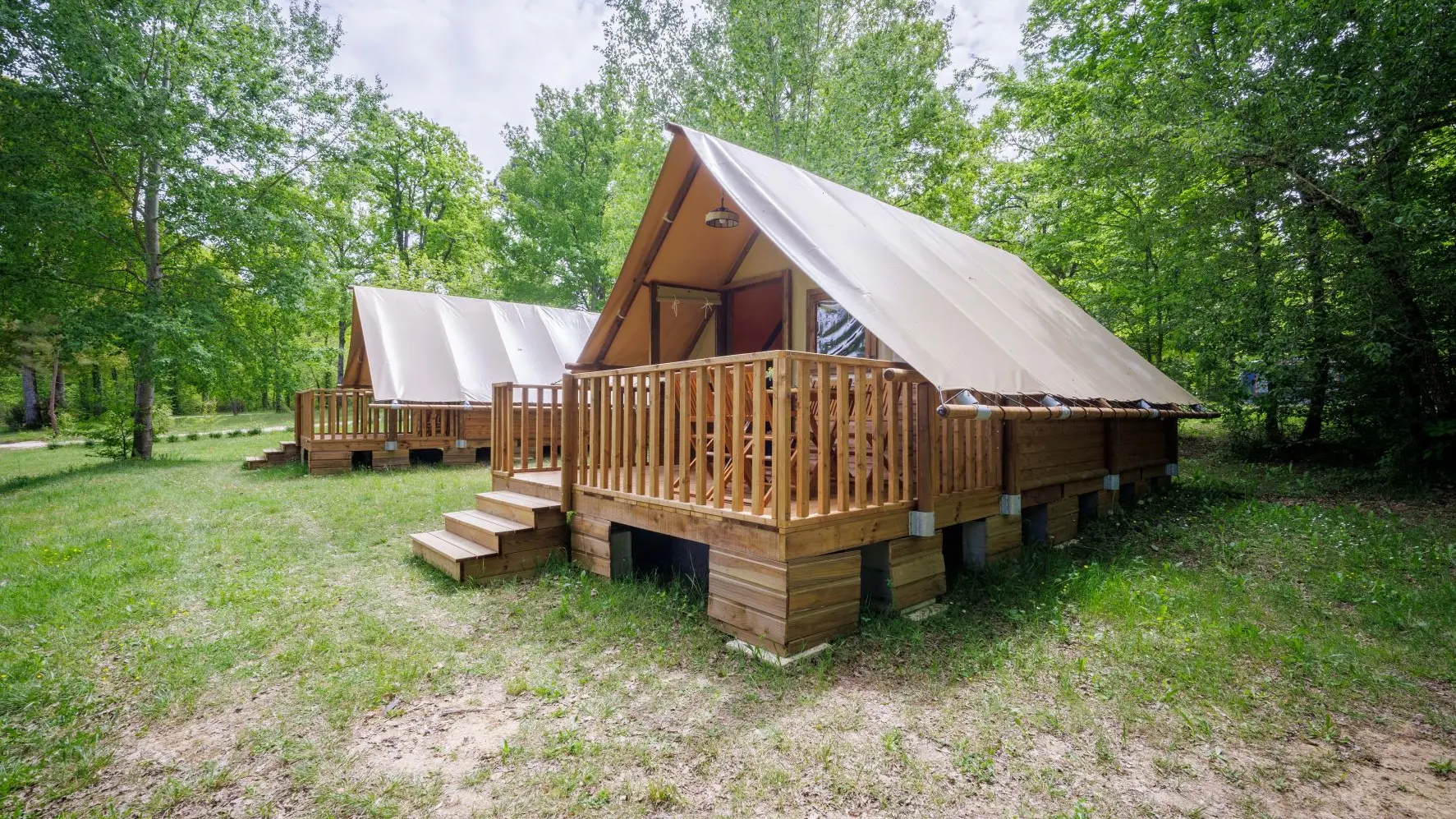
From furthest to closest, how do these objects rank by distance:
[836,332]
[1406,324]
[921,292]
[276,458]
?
[276,458] < [1406,324] < [836,332] < [921,292]

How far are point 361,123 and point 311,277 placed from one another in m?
4.22

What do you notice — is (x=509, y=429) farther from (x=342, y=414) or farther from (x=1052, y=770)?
(x=342, y=414)

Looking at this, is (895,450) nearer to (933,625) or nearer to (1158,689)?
(933,625)

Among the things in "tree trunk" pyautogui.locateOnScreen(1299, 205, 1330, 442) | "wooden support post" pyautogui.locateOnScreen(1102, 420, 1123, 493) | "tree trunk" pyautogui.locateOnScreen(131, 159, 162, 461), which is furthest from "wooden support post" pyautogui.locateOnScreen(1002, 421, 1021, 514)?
"tree trunk" pyautogui.locateOnScreen(131, 159, 162, 461)

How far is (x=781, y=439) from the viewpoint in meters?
3.16

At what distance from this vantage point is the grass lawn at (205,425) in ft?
70.5

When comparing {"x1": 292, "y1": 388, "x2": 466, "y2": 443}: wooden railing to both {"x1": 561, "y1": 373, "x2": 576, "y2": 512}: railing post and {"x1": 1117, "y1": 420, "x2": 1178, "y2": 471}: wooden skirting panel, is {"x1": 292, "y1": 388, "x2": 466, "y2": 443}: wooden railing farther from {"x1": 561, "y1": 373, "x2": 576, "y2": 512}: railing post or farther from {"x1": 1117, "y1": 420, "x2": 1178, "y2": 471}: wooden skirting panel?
{"x1": 1117, "y1": 420, "x2": 1178, "y2": 471}: wooden skirting panel

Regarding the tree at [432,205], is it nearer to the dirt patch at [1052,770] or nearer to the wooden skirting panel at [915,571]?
the wooden skirting panel at [915,571]

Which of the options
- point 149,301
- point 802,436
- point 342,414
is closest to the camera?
point 802,436

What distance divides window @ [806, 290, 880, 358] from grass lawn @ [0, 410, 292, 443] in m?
22.8

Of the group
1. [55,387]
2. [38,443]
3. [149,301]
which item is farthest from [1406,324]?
[55,387]

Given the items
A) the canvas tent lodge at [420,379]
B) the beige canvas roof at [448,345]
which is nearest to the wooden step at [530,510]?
the canvas tent lodge at [420,379]

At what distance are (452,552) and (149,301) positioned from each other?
11757 millimetres

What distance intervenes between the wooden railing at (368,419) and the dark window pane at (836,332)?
323 inches
